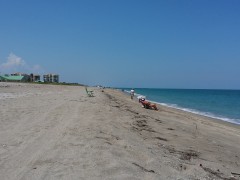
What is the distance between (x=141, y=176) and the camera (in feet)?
19.1

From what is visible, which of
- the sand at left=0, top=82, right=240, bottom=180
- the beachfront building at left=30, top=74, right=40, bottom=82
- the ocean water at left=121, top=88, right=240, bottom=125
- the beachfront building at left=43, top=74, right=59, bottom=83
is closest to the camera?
the sand at left=0, top=82, right=240, bottom=180

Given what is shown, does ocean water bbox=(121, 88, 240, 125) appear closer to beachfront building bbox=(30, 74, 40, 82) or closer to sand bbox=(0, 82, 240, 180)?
sand bbox=(0, 82, 240, 180)

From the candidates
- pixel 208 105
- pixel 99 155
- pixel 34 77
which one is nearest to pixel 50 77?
pixel 34 77

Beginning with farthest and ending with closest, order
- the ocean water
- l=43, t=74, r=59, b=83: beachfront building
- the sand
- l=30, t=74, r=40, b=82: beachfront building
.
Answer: l=43, t=74, r=59, b=83: beachfront building, l=30, t=74, r=40, b=82: beachfront building, the ocean water, the sand

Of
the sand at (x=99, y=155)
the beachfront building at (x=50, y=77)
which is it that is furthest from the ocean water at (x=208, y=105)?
the beachfront building at (x=50, y=77)

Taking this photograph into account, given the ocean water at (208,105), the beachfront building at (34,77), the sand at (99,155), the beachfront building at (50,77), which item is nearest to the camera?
the sand at (99,155)

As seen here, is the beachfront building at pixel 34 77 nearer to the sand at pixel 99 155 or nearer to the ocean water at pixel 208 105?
the ocean water at pixel 208 105

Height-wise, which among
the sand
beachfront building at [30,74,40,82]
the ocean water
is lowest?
the ocean water

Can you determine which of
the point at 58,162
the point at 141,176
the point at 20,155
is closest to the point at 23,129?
the point at 20,155

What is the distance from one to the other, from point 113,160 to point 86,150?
88 centimetres

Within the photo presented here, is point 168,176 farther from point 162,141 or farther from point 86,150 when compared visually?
point 162,141

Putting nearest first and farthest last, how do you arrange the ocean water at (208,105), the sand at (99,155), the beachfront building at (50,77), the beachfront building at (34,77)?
the sand at (99,155) < the ocean water at (208,105) < the beachfront building at (34,77) < the beachfront building at (50,77)

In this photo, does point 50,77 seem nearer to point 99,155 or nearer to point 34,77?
Answer: point 34,77

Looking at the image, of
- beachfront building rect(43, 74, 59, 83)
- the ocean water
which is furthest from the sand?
beachfront building rect(43, 74, 59, 83)
